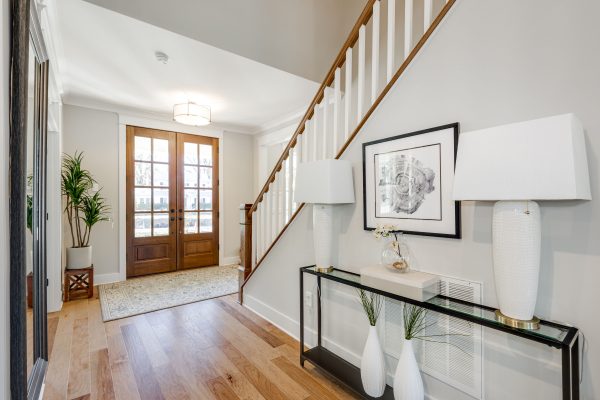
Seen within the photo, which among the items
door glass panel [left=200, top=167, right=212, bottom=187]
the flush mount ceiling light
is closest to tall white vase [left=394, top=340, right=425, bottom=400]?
the flush mount ceiling light

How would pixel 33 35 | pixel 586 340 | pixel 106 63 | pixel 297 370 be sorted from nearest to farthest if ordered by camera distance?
pixel 586 340 < pixel 33 35 < pixel 297 370 < pixel 106 63

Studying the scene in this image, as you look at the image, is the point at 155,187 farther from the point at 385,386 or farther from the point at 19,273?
the point at 385,386

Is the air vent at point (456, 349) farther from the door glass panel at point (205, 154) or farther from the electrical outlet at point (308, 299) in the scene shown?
the door glass panel at point (205, 154)

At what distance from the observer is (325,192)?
187 centimetres

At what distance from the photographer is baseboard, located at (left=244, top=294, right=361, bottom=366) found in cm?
205

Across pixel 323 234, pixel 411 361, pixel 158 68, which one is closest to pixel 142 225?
pixel 158 68

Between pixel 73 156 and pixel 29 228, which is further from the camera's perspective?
pixel 73 156

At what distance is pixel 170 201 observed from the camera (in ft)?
15.3

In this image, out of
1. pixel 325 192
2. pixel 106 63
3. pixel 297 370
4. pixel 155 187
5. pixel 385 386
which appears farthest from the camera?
pixel 155 187

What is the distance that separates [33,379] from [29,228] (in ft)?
2.81

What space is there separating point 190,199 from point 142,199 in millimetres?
728

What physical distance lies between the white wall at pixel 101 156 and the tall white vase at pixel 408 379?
4.19 metres

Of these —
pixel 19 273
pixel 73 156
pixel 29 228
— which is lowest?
pixel 19 273

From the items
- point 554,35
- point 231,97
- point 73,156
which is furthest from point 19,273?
point 73,156
